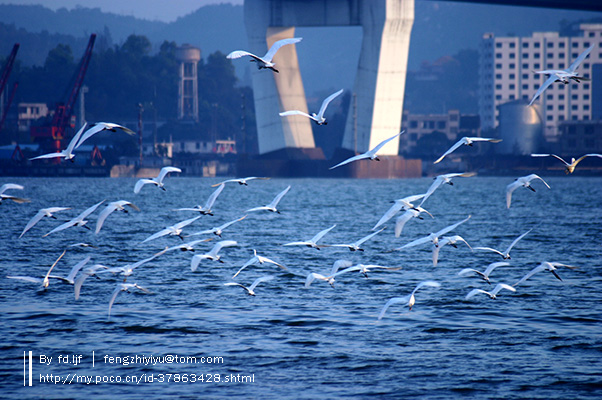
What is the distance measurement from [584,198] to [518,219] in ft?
92.4

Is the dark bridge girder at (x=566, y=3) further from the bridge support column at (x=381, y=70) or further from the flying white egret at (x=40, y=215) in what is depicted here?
the flying white egret at (x=40, y=215)

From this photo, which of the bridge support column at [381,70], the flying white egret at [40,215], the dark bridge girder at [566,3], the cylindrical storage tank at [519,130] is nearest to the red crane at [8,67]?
the bridge support column at [381,70]

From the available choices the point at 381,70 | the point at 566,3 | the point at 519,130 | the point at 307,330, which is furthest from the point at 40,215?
the point at 519,130

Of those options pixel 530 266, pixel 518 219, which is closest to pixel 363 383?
pixel 530 266

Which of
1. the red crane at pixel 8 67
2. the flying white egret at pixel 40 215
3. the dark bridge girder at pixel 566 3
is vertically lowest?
the flying white egret at pixel 40 215

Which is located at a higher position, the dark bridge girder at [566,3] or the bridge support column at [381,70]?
the dark bridge girder at [566,3]

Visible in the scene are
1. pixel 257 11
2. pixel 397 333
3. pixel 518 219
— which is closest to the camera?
pixel 397 333

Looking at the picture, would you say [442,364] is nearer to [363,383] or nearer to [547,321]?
[363,383]

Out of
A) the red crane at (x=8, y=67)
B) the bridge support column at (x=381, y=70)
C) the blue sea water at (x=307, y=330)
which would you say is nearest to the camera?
the blue sea water at (x=307, y=330)

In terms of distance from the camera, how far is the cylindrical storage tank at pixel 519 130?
16812 cm

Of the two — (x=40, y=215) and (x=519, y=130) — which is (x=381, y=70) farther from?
(x=40, y=215)

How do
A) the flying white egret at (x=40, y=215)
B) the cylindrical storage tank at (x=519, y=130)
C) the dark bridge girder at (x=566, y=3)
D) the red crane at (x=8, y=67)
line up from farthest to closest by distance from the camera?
the red crane at (x=8, y=67), the cylindrical storage tank at (x=519, y=130), the dark bridge girder at (x=566, y=3), the flying white egret at (x=40, y=215)

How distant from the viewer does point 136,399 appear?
723 inches

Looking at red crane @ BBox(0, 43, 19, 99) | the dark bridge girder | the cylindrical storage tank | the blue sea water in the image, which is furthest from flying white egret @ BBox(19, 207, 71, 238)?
red crane @ BBox(0, 43, 19, 99)
